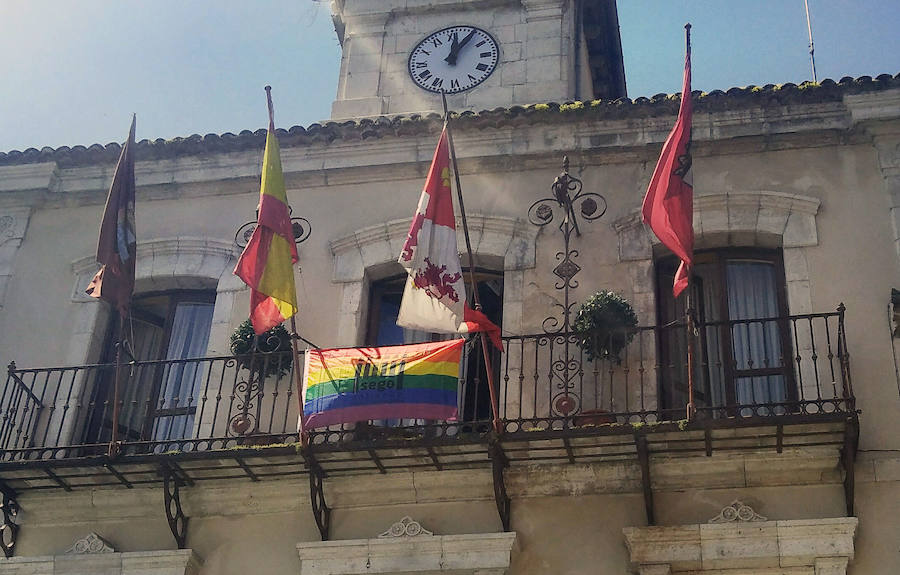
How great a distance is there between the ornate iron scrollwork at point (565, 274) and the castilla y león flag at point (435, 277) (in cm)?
73

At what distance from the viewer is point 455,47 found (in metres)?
15.7

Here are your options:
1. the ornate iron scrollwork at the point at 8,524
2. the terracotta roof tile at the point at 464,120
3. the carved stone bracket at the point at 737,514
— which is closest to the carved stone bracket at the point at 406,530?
the carved stone bracket at the point at 737,514

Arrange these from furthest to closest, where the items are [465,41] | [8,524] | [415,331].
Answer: [465,41], [415,331], [8,524]

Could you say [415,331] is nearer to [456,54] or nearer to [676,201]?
[676,201]

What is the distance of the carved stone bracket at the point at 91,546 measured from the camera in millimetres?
10539

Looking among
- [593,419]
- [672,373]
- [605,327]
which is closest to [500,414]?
[593,419]

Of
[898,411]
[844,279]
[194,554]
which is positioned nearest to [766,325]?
[844,279]

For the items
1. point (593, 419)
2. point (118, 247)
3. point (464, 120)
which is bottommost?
point (593, 419)

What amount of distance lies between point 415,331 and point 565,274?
1578 mm

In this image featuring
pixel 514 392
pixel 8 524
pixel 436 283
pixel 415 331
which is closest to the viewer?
pixel 436 283

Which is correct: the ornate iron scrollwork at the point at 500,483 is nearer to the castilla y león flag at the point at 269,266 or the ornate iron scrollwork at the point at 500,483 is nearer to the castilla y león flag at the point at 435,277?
the castilla y león flag at the point at 435,277

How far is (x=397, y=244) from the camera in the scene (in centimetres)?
1199

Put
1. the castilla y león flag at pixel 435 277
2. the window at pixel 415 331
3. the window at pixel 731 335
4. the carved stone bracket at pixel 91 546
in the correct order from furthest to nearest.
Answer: the window at pixel 415 331 < the window at pixel 731 335 < the carved stone bracket at pixel 91 546 < the castilla y león flag at pixel 435 277

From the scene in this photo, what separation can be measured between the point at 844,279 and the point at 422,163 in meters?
4.18
